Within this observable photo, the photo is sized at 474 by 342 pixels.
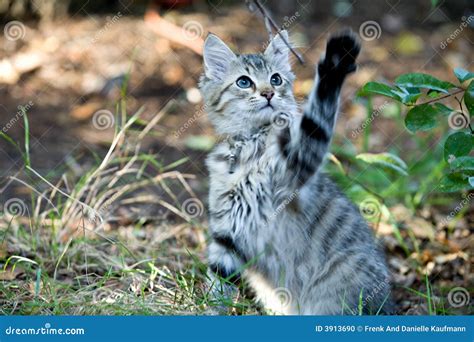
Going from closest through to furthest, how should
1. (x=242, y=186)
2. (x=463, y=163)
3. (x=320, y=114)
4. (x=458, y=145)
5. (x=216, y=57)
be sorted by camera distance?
1. (x=320, y=114)
2. (x=463, y=163)
3. (x=458, y=145)
4. (x=242, y=186)
5. (x=216, y=57)

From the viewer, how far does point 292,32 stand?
20.4 feet

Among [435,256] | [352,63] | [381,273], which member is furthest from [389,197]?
[352,63]

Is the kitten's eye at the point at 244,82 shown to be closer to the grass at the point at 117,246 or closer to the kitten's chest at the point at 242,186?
the kitten's chest at the point at 242,186

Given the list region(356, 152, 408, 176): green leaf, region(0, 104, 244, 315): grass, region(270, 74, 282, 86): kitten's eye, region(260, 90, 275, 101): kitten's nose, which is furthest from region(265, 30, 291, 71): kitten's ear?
region(0, 104, 244, 315): grass

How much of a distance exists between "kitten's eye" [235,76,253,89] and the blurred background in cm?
54

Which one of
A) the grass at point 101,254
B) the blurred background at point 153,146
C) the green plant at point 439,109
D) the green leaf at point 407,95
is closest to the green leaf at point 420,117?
the green plant at point 439,109

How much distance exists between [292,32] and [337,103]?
3.34 metres

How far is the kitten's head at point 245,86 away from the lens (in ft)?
11.4

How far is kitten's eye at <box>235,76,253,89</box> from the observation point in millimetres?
3576

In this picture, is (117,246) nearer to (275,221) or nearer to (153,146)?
(275,221)

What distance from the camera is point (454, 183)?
3.25 meters

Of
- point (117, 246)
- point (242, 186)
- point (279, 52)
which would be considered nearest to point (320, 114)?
point (242, 186)

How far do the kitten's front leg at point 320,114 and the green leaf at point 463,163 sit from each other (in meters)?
0.55

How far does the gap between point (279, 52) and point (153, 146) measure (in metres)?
1.86
